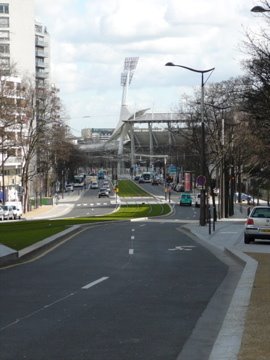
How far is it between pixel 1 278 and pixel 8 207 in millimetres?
57011

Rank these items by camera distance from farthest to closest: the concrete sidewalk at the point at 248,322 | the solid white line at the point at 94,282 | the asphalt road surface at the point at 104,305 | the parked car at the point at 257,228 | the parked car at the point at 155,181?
1. the parked car at the point at 155,181
2. the parked car at the point at 257,228
3. the solid white line at the point at 94,282
4. the asphalt road surface at the point at 104,305
5. the concrete sidewalk at the point at 248,322

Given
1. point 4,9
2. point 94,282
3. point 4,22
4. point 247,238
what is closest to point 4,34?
point 4,22

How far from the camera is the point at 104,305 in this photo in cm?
1191

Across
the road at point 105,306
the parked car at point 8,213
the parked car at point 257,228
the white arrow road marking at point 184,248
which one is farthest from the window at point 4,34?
the road at point 105,306

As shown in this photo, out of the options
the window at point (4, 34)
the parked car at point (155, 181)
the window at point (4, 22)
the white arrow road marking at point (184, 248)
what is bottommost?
the white arrow road marking at point (184, 248)

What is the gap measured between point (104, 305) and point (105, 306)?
4.1 inches

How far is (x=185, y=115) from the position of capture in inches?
2719

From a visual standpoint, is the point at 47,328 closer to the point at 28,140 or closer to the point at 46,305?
the point at 46,305

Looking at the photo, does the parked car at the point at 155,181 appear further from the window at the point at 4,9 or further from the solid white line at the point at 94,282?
the solid white line at the point at 94,282

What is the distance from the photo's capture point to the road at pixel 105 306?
8508 mm

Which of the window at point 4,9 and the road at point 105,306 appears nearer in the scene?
the road at point 105,306

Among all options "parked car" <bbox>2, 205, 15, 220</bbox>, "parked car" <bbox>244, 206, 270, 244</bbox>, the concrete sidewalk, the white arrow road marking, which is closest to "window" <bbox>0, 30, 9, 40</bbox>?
"parked car" <bbox>2, 205, 15, 220</bbox>

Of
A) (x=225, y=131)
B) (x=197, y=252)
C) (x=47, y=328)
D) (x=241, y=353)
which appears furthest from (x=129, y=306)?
(x=225, y=131)

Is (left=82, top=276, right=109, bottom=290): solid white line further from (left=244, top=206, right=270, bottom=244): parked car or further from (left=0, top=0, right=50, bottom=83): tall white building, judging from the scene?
(left=0, top=0, right=50, bottom=83): tall white building
